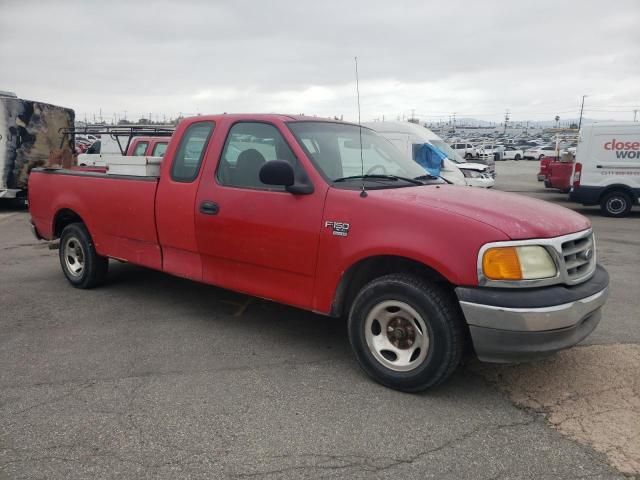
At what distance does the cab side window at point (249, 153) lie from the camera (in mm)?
4355

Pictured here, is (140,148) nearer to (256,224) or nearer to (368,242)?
(256,224)

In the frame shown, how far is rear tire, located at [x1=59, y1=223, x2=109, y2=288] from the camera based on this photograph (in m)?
6.02

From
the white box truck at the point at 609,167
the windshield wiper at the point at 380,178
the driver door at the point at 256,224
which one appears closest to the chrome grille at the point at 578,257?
the windshield wiper at the point at 380,178

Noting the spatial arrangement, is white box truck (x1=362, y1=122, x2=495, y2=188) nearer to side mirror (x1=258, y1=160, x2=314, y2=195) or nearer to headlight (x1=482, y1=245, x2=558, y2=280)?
side mirror (x1=258, y1=160, x2=314, y2=195)

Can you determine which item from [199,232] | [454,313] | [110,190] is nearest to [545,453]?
[454,313]

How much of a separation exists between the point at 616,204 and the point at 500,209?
38.9 ft

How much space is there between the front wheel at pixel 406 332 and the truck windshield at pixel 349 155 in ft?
3.11

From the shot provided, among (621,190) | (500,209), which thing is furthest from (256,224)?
(621,190)

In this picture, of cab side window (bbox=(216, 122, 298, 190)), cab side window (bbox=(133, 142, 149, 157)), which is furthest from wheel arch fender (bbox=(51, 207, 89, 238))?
cab side window (bbox=(133, 142, 149, 157))

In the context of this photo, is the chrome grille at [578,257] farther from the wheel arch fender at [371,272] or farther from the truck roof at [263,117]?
the truck roof at [263,117]

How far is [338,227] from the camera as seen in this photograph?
381 centimetres

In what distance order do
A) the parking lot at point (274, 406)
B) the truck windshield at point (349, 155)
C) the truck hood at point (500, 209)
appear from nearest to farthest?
the parking lot at point (274, 406) < the truck hood at point (500, 209) < the truck windshield at point (349, 155)

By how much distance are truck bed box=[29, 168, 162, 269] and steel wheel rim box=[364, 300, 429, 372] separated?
2386 millimetres

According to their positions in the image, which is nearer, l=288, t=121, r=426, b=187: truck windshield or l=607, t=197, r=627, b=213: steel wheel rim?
l=288, t=121, r=426, b=187: truck windshield
